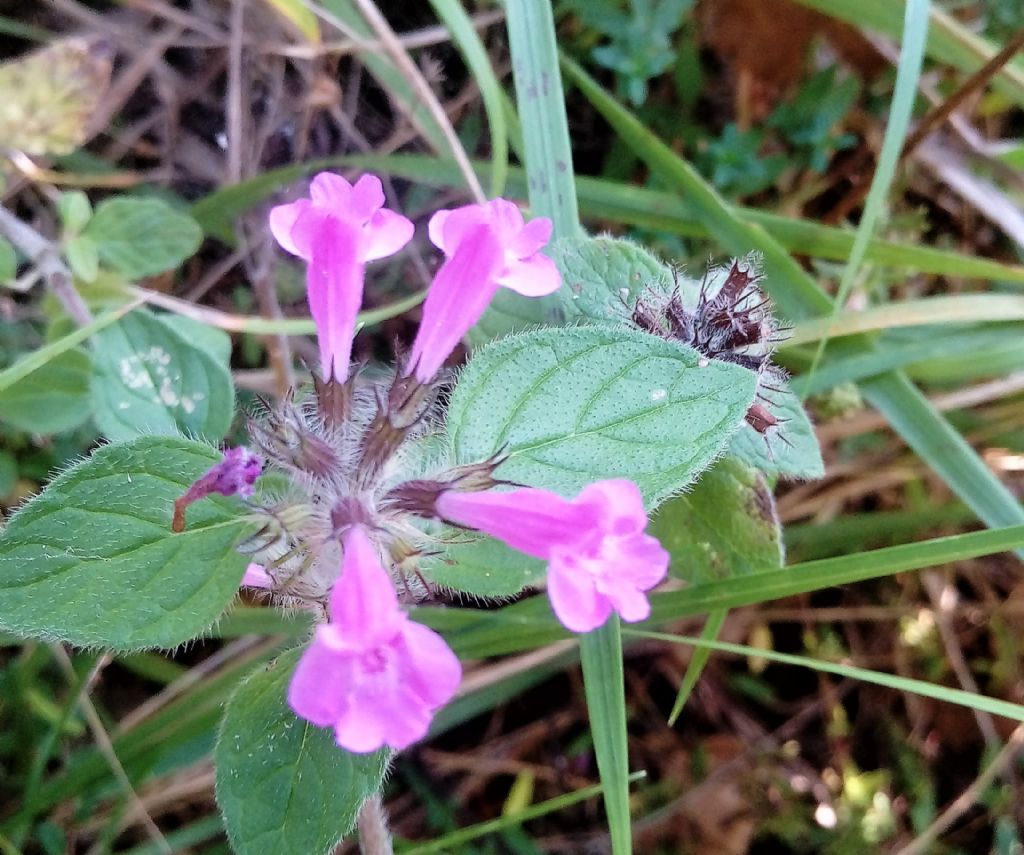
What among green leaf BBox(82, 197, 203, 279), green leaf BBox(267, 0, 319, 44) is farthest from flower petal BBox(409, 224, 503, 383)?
green leaf BBox(267, 0, 319, 44)

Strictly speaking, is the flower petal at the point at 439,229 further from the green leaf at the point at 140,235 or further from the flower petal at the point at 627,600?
the green leaf at the point at 140,235

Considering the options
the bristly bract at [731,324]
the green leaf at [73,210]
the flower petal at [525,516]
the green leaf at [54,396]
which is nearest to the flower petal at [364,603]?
the flower petal at [525,516]

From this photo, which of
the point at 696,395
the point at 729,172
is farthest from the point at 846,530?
the point at 696,395

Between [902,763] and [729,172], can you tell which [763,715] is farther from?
[729,172]

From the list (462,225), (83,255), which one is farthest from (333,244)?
(83,255)

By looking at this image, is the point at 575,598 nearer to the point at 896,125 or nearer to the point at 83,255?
the point at 896,125

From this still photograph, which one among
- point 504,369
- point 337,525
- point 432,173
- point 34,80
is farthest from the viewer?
point 432,173

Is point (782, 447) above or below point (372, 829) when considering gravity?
above
